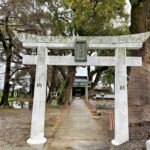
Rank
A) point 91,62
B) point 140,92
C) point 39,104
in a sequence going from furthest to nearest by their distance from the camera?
point 140,92, point 91,62, point 39,104

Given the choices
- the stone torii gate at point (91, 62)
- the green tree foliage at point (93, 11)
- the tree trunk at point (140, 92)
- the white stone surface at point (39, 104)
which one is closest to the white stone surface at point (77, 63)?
the stone torii gate at point (91, 62)

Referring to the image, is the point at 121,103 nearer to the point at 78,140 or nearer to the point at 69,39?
the point at 78,140

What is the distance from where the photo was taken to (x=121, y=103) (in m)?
4.53

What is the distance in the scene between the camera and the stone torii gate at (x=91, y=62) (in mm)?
4512

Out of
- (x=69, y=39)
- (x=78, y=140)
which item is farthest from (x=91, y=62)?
(x=78, y=140)

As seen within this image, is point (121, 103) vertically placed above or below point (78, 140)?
above

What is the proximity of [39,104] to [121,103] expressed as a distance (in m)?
2.70

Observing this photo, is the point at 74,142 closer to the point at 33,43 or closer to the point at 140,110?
the point at 140,110

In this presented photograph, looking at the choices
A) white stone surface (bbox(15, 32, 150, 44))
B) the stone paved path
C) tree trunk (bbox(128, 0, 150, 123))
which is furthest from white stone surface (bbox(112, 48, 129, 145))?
tree trunk (bbox(128, 0, 150, 123))

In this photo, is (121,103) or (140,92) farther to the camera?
(140,92)

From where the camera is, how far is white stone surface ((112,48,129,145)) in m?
4.45

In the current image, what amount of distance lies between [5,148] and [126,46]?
4968 mm

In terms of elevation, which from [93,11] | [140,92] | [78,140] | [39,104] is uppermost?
[93,11]

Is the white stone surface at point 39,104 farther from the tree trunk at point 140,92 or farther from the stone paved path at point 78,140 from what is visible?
the tree trunk at point 140,92
